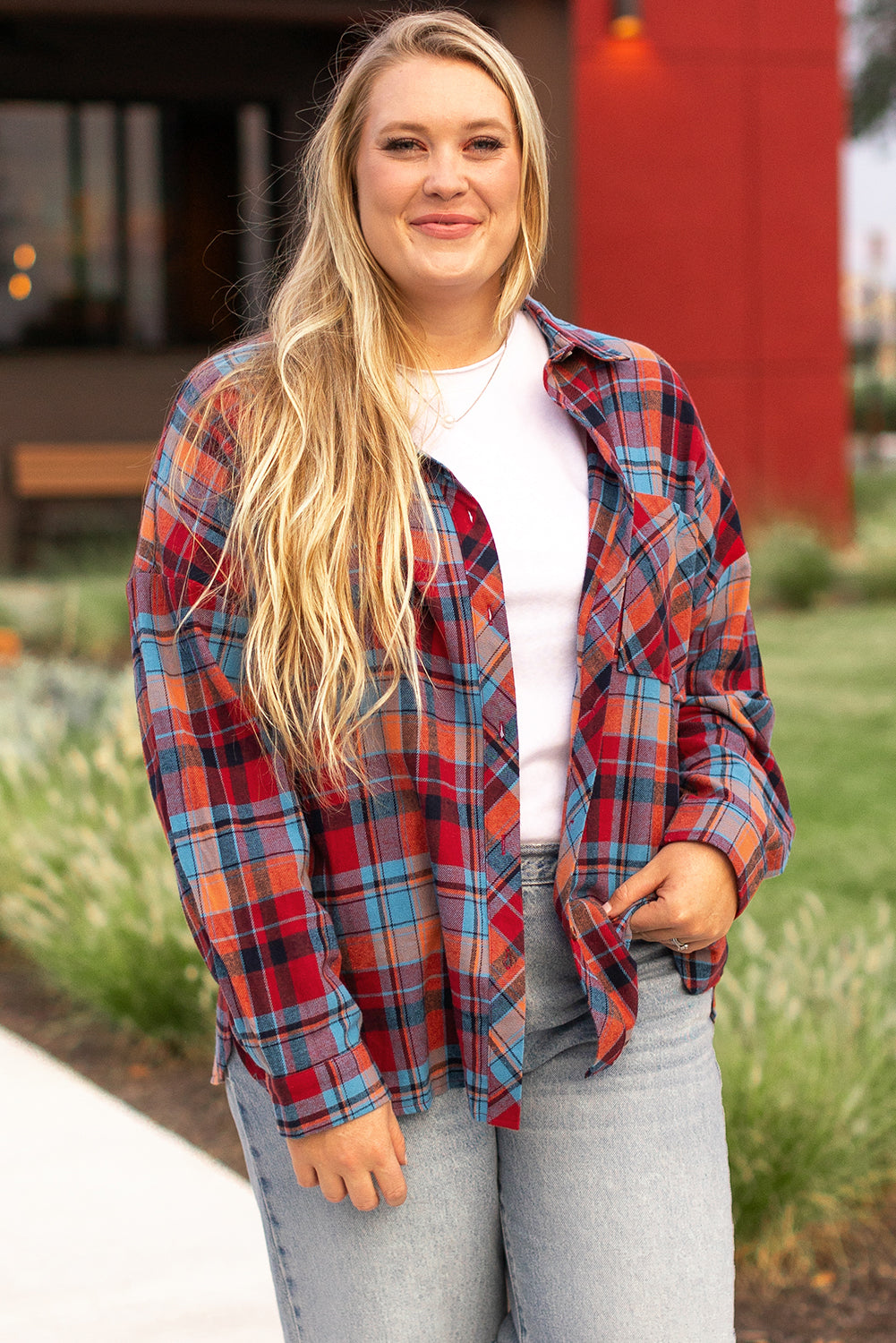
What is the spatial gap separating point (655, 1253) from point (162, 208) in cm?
1342

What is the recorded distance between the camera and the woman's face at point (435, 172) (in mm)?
1789

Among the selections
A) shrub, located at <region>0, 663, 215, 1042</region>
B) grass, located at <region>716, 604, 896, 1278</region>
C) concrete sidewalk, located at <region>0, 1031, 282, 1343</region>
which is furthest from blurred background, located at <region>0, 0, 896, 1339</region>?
Result: concrete sidewalk, located at <region>0, 1031, 282, 1343</region>

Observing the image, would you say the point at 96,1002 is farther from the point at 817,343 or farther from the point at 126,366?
the point at 817,343

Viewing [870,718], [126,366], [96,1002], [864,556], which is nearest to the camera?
[96,1002]

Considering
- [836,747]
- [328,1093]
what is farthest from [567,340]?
[836,747]

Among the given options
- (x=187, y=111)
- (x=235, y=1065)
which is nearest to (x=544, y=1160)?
(x=235, y=1065)

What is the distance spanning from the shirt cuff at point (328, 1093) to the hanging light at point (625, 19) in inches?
467

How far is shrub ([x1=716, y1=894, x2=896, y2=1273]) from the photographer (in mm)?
3027

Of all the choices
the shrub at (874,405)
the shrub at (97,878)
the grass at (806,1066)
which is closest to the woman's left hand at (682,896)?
the grass at (806,1066)

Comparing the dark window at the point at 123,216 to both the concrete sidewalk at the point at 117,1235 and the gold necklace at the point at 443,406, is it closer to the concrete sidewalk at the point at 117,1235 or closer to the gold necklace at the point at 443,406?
the concrete sidewalk at the point at 117,1235

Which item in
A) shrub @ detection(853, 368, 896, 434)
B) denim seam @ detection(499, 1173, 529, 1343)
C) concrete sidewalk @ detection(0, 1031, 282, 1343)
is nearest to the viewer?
denim seam @ detection(499, 1173, 529, 1343)

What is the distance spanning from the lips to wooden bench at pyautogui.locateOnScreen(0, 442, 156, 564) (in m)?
10.9

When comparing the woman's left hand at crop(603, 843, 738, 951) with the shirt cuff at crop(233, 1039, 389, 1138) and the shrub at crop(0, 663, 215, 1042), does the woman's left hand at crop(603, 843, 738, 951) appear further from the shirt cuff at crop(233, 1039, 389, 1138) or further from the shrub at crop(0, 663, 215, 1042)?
the shrub at crop(0, 663, 215, 1042)

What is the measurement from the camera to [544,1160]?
1.72 m
